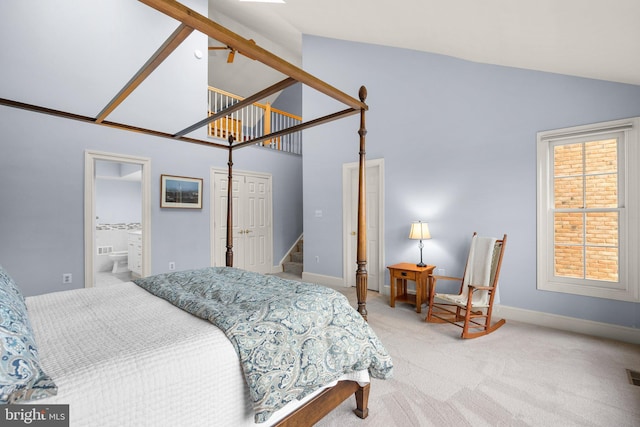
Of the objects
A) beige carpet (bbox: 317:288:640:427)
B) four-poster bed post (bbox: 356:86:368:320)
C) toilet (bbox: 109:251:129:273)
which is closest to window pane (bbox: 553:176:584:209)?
beige carpet (bbox: 317:288:640:427)

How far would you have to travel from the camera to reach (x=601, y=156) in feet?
9.62

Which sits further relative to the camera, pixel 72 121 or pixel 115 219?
pixel 115 219

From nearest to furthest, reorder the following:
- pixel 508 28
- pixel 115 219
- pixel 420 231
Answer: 1. pixel 508 28
2. pixel 420 231
3. pixel 115 219

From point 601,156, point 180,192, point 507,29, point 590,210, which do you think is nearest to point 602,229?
point 590,210

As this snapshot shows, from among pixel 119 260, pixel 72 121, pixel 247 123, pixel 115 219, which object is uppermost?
pixel 247 123

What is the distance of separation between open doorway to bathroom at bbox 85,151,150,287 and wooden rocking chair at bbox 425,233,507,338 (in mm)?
4096

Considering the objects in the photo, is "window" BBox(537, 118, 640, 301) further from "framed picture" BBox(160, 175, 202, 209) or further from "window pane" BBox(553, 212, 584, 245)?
"framed picture" BBox(160, 175, 202, 209)

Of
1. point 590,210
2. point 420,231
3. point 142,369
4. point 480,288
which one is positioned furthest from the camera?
point 420,231

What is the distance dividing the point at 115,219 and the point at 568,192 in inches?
350

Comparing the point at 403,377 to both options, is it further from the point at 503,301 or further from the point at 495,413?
the point at 503,301

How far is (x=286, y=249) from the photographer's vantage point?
6328 mm

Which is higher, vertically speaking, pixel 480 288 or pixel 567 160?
pixel 567 160

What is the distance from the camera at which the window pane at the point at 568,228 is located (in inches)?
120

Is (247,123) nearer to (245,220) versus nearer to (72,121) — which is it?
(245,220)
